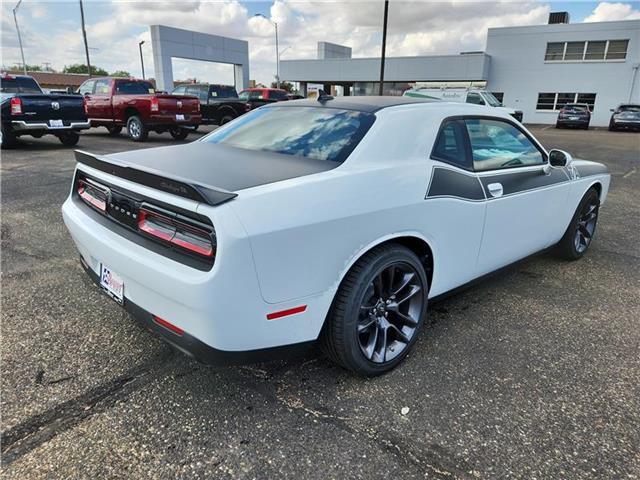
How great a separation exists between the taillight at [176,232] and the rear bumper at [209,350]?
382 millimetres

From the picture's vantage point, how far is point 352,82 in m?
37.5

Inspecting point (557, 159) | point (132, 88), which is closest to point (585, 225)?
point (557, 159)

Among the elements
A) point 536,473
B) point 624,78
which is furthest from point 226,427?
point 624,78

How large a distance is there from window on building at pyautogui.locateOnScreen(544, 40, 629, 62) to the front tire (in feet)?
109

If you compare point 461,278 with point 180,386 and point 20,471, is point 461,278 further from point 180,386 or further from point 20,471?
point 20,471

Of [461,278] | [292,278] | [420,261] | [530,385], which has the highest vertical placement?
[292,278]

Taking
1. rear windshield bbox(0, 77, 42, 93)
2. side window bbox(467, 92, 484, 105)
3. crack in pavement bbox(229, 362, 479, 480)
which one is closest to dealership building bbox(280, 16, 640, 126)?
side window bbox(467, 92, 484, 105)

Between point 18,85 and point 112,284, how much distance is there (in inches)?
485

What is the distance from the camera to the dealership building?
28406 mm

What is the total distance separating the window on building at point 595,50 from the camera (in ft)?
94.5

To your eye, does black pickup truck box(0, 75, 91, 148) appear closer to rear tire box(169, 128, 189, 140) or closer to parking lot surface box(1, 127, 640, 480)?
rear tire box(169, 128, 189, 140)

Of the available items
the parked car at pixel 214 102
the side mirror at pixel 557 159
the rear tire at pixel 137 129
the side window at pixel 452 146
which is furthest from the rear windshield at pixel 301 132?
the parked car at pixel 214 102

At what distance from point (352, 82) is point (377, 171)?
37.4 meters

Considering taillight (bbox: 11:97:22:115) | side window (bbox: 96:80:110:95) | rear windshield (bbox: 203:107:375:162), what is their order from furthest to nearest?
side window (bbox: 96:80:110:95), taillight (bbox: 11:97:22:115), rear windshield (bbox: 203:107:375:162)
